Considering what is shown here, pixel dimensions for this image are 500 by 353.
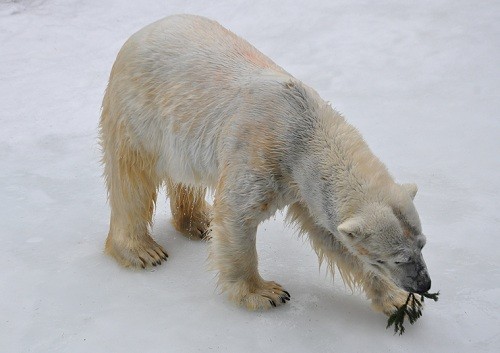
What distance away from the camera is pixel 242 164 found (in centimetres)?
354

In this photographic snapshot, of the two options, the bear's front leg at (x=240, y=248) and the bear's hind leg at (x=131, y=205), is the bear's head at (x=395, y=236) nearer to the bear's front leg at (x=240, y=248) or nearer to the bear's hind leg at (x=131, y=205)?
the bear's front leg at (x=240, y=248)

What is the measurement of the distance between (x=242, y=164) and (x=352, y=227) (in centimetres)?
74

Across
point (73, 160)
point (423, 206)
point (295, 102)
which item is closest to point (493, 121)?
point (423, 206)

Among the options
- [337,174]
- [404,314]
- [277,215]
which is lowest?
[277,215]

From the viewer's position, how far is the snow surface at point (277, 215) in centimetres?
370

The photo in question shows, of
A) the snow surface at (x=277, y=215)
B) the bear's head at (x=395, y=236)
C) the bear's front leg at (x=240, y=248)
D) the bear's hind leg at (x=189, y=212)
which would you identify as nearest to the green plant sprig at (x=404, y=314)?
the snow surface at (x=277, y=215)

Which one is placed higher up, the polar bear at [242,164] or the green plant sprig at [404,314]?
the polar bear at [242,164]

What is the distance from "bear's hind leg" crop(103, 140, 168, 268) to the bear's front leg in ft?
2.24

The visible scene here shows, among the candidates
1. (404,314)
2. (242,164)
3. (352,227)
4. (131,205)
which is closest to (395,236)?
(352,227)

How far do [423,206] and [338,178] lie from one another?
1760 mm

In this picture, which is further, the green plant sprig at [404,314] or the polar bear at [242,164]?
the green plant sprig at [404,314]

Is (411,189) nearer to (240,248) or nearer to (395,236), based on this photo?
(395,236)

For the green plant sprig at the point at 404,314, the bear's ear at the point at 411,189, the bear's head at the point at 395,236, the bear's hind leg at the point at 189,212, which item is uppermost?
the bear's ear at the point at 411,189

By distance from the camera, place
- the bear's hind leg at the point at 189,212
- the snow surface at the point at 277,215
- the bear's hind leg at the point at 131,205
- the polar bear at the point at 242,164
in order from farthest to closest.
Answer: the bear's hind leg at the point at 189,212, the bear's hind leg at the point at 131,205, the snow surface at the point at 277,215, the polar bear at the point at 242,164
